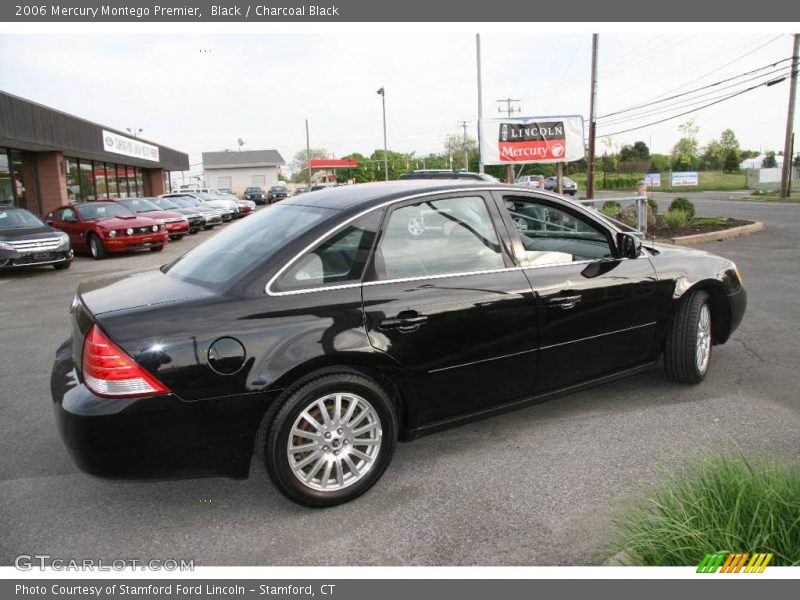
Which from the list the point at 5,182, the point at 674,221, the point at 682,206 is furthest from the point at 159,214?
the point at 682,206

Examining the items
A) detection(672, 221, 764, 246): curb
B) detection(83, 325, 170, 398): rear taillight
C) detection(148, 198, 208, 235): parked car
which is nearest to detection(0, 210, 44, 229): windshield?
detection(148, 198, 208, 235): parked car

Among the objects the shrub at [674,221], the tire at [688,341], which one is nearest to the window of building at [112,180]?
the shrub at [674,221]

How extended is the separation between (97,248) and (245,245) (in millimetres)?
13729

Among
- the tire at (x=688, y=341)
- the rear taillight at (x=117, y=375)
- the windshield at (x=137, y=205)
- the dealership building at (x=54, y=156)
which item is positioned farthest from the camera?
the dealership building at (x=54, y=156)

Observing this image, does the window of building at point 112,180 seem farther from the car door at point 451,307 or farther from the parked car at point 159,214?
the car door at point 451,307

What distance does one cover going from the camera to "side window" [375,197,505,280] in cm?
344

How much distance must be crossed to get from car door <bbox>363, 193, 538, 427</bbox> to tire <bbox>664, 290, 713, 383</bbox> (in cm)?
142

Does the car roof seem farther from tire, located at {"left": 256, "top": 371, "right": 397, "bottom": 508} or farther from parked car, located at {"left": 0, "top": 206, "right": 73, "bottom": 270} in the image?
parked car, located at {"left": 0, "top": 206, "right": 73, "bottom": 270}

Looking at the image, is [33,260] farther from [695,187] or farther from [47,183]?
[695,187]

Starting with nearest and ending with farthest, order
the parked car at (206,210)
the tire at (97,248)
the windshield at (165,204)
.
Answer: the tire at (97,248), the windshield at (165,204), the parked car at (206,210)

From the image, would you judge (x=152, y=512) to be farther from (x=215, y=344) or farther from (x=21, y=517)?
(x=215, y=344)

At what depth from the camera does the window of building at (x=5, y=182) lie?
20.2 meters

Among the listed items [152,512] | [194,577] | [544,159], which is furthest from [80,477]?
[544,159]

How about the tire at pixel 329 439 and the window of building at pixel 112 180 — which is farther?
the window of building at pixel 112 180
